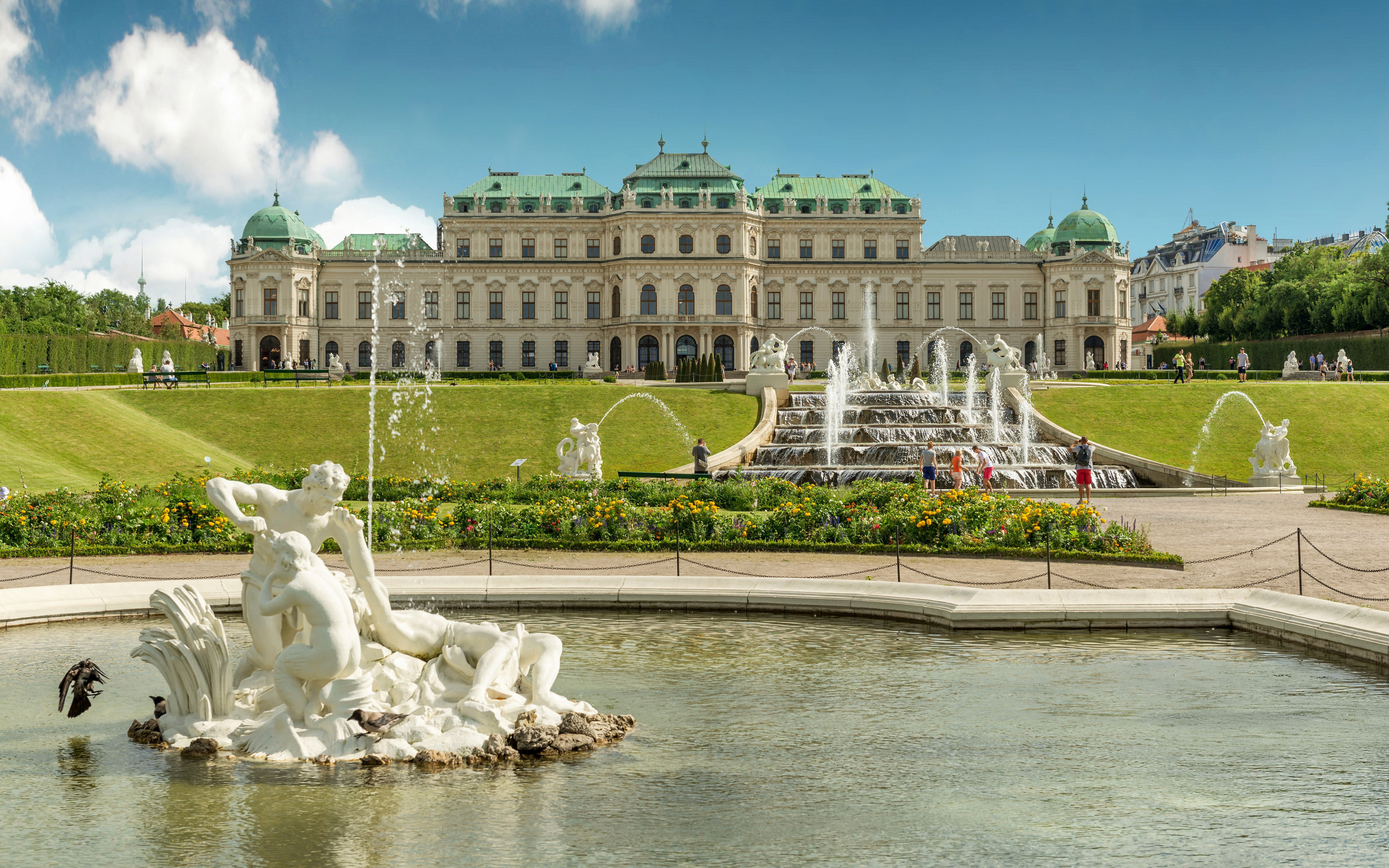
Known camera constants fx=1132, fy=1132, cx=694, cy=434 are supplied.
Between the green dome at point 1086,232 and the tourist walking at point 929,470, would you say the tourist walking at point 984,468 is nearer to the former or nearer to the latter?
the tourist walking at point 929,470

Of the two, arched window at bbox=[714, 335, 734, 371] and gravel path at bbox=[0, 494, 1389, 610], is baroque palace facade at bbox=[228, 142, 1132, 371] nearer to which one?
arched window at bbox=[714, 335, 734, 371]

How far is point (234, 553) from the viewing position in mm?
20516

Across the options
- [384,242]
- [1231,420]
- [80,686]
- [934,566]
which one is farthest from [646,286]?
[80,686]

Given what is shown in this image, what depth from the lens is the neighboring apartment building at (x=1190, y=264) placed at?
128625 mm

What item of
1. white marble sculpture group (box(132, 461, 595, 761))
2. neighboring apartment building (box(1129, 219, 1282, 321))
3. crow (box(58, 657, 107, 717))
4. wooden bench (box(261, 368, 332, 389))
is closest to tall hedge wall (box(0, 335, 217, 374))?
wooden bench (box(261, 368, 332, 389))

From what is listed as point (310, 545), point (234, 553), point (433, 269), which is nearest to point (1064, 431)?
point (234, 553)

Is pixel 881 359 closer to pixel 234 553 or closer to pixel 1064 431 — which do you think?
pixel 1064 431

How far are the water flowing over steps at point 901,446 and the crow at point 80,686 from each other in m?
20.9

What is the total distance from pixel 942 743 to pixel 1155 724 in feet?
6.92

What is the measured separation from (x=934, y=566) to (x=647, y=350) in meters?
65.5

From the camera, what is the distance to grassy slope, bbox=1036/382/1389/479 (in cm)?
3938

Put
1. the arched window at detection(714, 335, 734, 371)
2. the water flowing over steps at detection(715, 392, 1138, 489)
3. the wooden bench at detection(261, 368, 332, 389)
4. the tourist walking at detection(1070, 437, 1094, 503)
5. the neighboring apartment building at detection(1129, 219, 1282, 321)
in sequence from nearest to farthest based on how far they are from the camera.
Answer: the tourist walking at detection(1070, 437, 1094, 503)
the water flowing over steps at detection(715, 392, 1138, 489)
the wooden bench at detection(261, 368, 332, 389)
the arched window at detection(714, 335, 734, 371)
the neighboring apartment building at detection(1129, 219, 1282, 321)

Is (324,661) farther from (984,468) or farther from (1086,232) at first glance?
(1086,232)

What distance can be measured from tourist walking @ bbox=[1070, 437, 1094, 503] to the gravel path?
7.53 m
